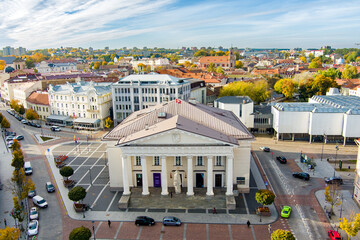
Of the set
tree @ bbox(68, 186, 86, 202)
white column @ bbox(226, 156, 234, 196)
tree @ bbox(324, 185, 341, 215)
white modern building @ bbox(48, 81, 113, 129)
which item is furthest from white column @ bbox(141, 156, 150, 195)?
white modern building @ bbox(48, 81, 113, 129)

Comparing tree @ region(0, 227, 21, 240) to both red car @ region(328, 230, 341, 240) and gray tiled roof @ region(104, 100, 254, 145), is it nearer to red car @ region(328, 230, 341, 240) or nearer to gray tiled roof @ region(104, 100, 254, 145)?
gray tiled roof @ region(104, 100, 254, 145)

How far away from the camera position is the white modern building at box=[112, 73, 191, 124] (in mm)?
101188

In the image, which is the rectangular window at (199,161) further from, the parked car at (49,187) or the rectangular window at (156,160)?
the parked car at (49,187)

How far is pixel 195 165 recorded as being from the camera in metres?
52.2

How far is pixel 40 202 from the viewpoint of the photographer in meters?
49.9

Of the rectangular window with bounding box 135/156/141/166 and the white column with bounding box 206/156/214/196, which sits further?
the rectangular window with bounding box 135/156/141/166

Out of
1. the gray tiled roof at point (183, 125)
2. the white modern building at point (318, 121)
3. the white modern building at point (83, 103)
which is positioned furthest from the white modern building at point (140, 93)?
the gray tiled roof at point (183, 125)

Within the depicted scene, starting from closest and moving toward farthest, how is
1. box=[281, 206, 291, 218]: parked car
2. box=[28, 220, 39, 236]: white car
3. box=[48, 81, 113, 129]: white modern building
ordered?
1. box=[28, 220, 39, 236]: white car
2. box=[281, 206, 291, 218]: parked car
3. box=[48, 81, 113, 129]: white modern building

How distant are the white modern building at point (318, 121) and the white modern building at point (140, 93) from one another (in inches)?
1361

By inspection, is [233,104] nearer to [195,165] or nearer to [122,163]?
[195,165]

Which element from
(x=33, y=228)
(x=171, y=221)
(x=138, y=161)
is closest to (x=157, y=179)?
(x=138, y=161)

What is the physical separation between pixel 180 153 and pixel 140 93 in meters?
56.7

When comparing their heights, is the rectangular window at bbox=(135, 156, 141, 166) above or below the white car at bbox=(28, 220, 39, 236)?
above

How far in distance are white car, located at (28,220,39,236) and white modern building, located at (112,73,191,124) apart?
200 ft
